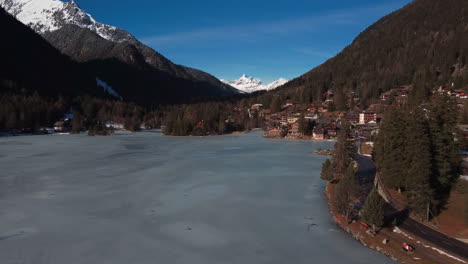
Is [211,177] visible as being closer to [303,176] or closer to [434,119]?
[303,176]

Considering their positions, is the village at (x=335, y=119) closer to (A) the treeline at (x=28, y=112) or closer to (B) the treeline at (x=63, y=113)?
(B) the treeline at (x=63, y=113)

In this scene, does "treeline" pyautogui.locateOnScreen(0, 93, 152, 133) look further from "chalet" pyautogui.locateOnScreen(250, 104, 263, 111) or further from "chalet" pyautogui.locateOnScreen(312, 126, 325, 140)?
"chalet" pyautogui.locateOnScreen(312, 126, 325, 140)

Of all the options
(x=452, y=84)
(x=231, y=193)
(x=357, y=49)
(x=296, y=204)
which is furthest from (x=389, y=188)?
(x=357, y=49)

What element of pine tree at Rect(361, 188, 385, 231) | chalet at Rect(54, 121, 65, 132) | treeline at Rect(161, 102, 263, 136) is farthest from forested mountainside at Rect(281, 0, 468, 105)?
chalet at Rect(54, 121, 65, 132)

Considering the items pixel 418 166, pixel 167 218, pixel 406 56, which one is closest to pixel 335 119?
pixel 406 56

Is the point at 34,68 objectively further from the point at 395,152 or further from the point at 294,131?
the point at 395,152
